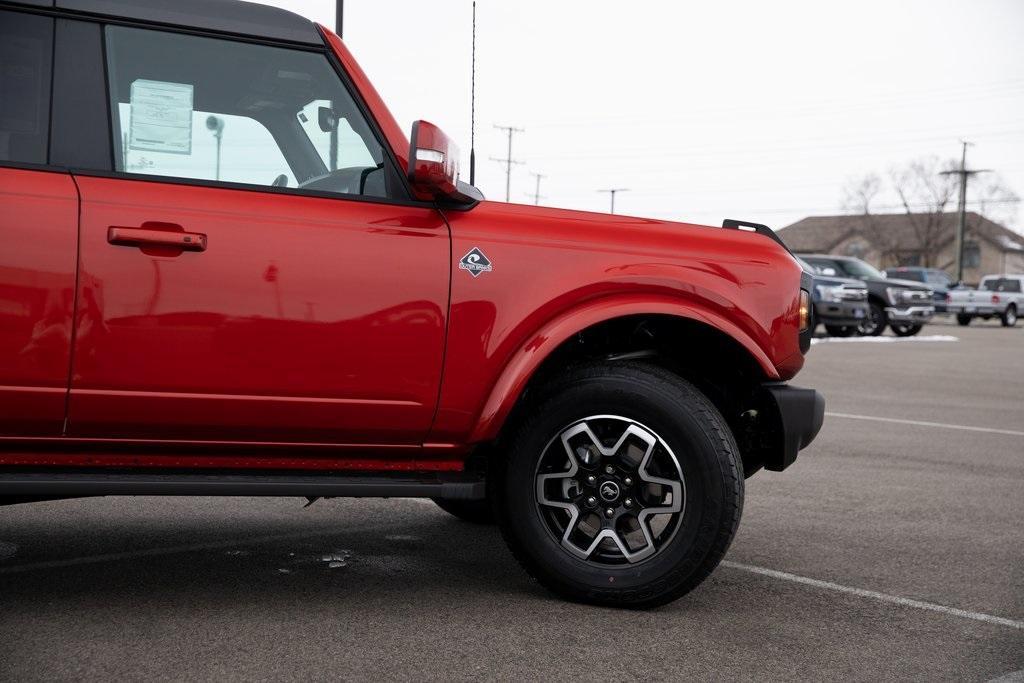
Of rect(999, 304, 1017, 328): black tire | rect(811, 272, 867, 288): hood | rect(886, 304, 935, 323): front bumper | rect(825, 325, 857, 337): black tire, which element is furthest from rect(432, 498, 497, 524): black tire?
rect(999, 304, 1017, 328): black tire

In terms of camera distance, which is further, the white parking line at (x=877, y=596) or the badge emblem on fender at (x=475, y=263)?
the white parking line at (x=877, y=596)

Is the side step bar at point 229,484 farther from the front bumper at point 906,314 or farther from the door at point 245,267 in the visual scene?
the front bumper at point 906,314

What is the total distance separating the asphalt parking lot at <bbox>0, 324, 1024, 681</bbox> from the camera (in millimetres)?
3275

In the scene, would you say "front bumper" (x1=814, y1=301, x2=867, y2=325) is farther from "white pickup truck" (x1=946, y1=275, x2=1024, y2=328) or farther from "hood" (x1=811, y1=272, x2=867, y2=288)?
"white pickup truck" (x1=946, y1=275, x2=1024, y2=328)

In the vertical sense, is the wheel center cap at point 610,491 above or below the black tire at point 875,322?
below

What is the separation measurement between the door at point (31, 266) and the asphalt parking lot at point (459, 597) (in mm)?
697

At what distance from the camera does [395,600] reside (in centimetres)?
389

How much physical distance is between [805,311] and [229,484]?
6.97 feet

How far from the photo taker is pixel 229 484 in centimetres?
353

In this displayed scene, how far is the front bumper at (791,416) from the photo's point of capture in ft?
13.0

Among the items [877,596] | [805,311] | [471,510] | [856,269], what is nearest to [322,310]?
[805,311]

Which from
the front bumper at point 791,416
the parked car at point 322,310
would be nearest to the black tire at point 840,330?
the front bumper at point 791,416

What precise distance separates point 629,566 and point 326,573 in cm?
117

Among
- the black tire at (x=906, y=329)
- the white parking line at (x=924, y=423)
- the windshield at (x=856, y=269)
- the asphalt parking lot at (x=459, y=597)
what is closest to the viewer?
the asphalt parking lot at (x=459, y=597)
